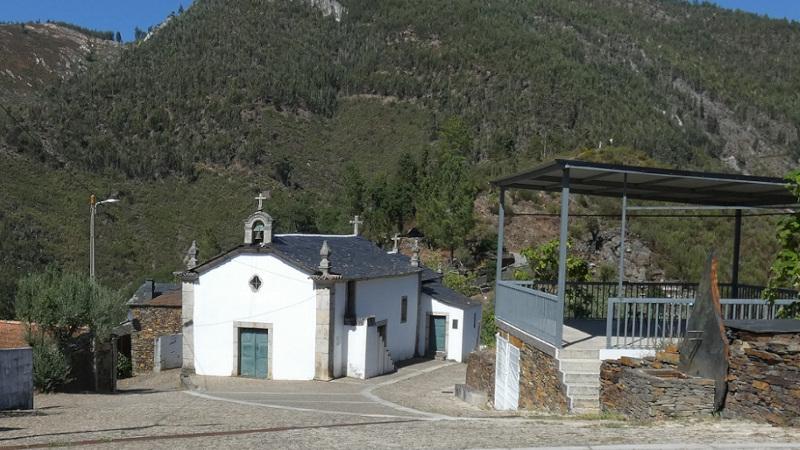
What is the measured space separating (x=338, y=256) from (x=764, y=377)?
1883 centimetres

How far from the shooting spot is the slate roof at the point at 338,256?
994 inches

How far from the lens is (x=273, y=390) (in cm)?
2177

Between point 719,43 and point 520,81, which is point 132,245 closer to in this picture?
point 520,81

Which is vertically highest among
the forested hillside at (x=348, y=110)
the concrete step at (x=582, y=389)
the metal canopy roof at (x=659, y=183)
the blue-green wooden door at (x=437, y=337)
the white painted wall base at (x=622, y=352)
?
the forested hillside at (x=348, y=110)

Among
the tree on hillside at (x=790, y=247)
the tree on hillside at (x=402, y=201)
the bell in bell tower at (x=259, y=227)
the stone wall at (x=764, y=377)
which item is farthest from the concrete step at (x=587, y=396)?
the tree on hillside at (x=402, y=201)

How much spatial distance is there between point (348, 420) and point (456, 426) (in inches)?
89.2

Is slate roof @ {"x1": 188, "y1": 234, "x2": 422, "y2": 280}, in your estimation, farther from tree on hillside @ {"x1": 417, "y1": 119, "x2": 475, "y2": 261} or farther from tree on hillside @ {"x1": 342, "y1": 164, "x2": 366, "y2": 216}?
tree on hillside @ {"x1": 342, "y1": 164, "x2": 366, "y2": 216}

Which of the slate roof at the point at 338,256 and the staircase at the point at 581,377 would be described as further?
the slate roof at the point at 338,256

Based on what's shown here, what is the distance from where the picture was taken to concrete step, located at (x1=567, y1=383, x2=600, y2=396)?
12.1 meters

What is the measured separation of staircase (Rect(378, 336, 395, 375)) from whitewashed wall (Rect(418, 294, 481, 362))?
15.1 ft

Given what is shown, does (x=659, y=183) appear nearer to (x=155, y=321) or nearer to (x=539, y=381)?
(x=539, y=381)

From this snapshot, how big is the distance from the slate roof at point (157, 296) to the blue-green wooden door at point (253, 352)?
217 inches

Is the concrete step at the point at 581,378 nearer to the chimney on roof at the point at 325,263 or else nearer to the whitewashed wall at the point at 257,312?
the chimney on roof at the point at 325,263

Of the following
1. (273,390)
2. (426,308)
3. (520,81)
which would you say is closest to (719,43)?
(520,81)
